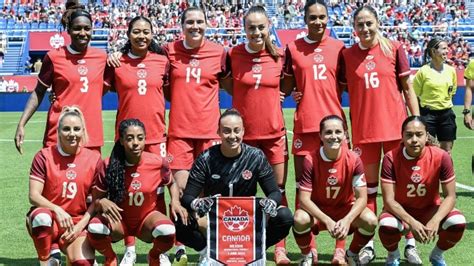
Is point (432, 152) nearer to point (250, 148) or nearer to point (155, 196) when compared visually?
point (250, 148)

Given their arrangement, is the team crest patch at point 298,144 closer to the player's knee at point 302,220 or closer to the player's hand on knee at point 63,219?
the player's knee at point 302,220

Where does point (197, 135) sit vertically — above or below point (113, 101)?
above

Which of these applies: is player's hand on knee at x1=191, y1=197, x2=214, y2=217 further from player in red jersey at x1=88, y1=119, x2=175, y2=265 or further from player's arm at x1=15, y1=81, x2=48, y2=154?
player's arm at x1=15, y1=81, x2=48, y2=154

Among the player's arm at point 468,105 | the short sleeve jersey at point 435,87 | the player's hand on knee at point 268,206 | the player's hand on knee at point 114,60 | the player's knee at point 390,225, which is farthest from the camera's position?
the player's arm at point 468,105

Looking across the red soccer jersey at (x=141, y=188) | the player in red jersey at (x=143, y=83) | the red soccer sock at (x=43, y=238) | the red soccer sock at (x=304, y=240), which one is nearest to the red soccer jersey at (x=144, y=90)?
the player in red jersey at (x=143, y=83)

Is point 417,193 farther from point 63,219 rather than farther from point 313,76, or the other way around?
point 63,219

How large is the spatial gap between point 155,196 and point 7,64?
33012mm

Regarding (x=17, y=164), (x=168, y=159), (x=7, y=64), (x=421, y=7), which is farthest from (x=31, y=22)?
(x=168, y=159)

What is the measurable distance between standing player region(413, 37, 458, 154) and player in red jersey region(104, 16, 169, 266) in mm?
4018

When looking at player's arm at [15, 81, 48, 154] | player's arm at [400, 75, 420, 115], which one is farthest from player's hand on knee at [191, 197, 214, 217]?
player's arm at [400, 75, 420, 115]

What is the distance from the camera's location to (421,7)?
142 feet

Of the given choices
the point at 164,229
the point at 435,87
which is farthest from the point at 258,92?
the point at 435,87

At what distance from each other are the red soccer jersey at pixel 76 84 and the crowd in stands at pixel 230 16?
102 ft

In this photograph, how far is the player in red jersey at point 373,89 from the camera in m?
6.89
